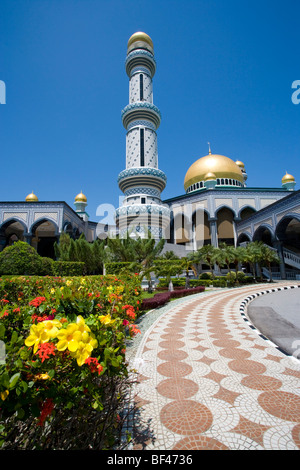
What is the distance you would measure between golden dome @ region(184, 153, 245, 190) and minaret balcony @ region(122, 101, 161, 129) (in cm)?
1072

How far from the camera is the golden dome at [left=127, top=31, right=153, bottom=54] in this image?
104ft

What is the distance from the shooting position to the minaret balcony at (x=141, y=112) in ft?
94.6

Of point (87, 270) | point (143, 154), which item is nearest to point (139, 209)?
point (143, 154)

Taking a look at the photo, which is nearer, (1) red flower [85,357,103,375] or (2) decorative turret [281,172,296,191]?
(1) red flower [85,357,103,375]

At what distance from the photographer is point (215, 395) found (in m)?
2.88

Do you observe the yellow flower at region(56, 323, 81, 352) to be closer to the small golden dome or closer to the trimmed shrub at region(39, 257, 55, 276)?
the trimmed shrub at region(39, 257, 55, 276)

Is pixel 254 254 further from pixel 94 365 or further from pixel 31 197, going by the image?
pixel 31 197

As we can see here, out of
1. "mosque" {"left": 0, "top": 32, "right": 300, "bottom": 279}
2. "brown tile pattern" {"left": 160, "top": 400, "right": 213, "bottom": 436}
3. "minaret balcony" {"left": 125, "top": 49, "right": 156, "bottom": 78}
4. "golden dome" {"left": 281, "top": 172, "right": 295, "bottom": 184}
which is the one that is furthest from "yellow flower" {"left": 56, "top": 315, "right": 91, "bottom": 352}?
"golden dome" {"left": 281, "top": 172, "right": 295, "bottom": 184}

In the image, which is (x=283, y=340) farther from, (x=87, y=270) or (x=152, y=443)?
(x=87, y=270)

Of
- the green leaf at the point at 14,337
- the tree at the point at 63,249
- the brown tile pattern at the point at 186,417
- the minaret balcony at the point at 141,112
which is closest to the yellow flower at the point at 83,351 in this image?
the green leaf at the point at 14,337

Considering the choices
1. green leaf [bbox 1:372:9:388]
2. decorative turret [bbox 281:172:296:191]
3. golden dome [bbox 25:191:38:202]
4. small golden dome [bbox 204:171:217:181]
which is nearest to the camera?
green leaf [bbox 1:372:9:388]

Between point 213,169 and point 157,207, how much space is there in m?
13.9

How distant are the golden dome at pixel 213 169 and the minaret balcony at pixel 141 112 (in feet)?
35.2
